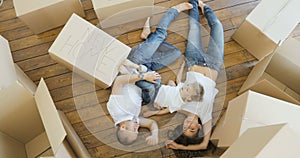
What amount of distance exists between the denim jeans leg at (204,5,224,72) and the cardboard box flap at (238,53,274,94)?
5.5 inches

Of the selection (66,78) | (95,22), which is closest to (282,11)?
(95,22)

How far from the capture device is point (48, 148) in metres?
1.33

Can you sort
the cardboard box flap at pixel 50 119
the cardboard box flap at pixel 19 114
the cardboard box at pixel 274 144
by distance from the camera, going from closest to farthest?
1. the cardboard box at pixel 274 144
2. the cardboard box flap at pixel 50 119
3. the cardboard box flap at pixel 19 114

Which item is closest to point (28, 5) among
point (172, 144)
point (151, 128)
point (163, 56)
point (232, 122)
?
point (163, 56)

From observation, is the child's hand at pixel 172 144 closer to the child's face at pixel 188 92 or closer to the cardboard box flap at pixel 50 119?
the child's face at pixel 188 92

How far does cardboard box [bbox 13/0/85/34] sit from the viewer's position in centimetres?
136

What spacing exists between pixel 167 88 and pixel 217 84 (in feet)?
0.78

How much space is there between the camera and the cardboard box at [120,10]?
138 cm

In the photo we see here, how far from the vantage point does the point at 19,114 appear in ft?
3.92

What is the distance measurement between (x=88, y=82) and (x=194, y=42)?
0.54 metres

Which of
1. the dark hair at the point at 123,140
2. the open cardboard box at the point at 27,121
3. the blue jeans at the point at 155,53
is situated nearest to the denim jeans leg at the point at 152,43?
the blue jeans at the point at 155,53

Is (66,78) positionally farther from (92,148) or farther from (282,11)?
(282,11)

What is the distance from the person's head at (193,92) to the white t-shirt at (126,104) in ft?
0.64

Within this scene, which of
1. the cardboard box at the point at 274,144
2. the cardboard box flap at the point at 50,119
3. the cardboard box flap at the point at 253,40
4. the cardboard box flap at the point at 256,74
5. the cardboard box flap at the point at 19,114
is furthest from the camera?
the cardboard box flap at the point at 253,40
